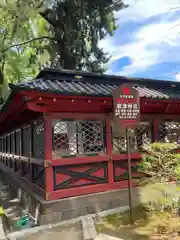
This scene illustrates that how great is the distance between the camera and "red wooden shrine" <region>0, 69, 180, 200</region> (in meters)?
5.08

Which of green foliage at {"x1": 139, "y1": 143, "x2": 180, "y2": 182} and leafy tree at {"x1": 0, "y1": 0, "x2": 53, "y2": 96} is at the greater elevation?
leafy tree at {"x1": 0, "y1": 0, "x2": 53, "y2": 96}

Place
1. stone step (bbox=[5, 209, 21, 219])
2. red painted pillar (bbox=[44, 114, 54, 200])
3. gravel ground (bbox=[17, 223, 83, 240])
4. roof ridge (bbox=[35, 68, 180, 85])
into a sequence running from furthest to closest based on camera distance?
stone step (bbox=[5, 209, 21, 219]) → roof ridge (bbox=[35, 68, 180, 85]) → red painted pillar (bbox=[44, 114, 54, 200]) → gravel ground (bbox=[17, 223, 83, 240])

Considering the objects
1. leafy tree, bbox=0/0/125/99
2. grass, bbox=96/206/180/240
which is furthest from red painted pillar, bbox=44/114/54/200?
leafy tree, bbox=0/0/125/99

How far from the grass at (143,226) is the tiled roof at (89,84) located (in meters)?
2.64

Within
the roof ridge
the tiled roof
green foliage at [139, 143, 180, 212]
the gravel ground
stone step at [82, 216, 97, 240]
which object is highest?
the roof ridge

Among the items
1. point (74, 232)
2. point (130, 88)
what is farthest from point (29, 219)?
point (130, 88)

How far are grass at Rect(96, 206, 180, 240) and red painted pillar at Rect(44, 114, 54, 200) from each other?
128 centimetres

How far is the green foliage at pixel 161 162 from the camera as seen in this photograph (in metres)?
4.58

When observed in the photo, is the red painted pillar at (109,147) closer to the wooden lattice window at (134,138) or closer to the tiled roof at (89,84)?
the wooden lattice window at (134,138)

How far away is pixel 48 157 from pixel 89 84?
2.20 meters

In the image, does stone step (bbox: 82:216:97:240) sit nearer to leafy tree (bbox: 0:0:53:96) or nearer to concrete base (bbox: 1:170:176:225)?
concrete base (bbox: 1:170:176:225)

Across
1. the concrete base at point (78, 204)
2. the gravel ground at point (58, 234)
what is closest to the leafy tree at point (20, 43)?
the concrete base at point (78, 204)

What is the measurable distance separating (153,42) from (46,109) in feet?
8.66

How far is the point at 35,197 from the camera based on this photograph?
18.9 feet
